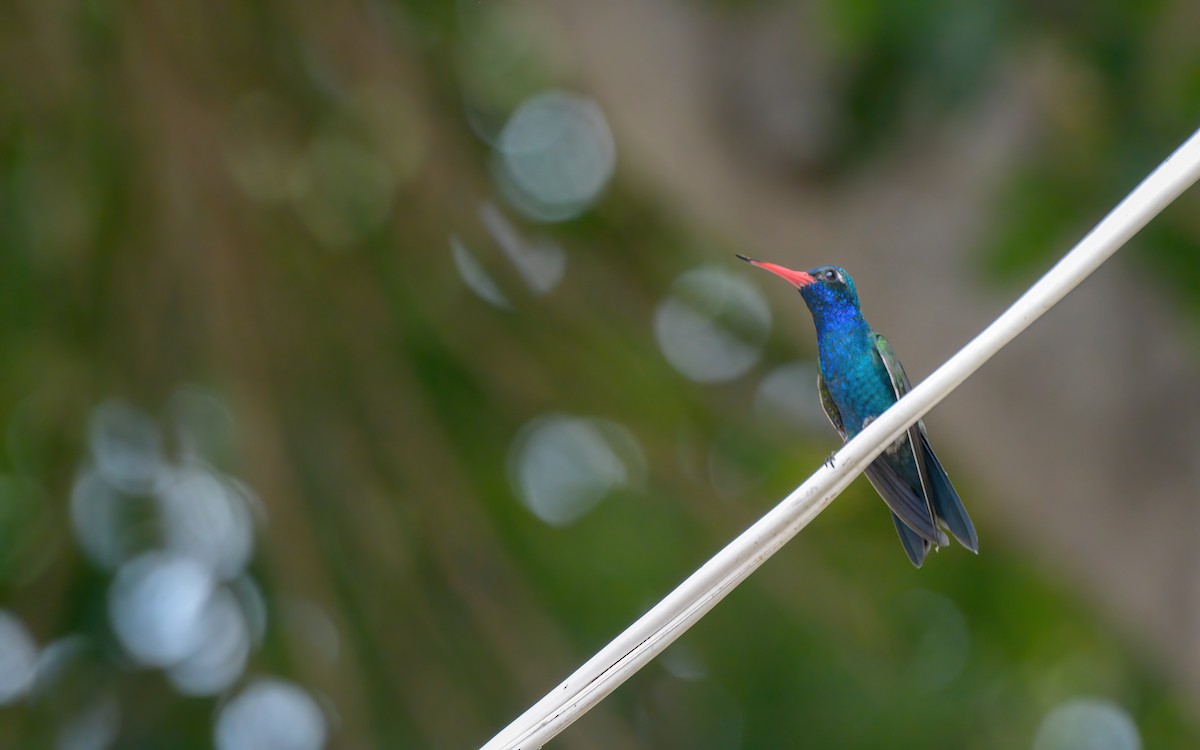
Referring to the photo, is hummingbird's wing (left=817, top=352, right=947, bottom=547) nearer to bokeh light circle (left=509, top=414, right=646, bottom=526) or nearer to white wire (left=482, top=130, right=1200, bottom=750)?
white wire (left=482, top=130, right=1200, bottom=750)

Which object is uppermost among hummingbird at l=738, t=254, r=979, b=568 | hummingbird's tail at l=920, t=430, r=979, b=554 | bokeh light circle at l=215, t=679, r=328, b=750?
hummingbird's tail at l=920, t=430, r=979, b=554

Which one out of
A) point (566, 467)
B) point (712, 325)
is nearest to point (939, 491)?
point (712, 325)

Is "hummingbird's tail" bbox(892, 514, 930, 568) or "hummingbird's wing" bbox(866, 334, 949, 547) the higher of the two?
"hummingbird's wing" bbox(866, 334, 949, 547)

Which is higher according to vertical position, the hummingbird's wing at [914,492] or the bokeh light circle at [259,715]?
the hummingbird's wing at [914,492]

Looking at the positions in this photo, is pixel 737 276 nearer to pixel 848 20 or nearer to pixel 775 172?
pixel 775 172

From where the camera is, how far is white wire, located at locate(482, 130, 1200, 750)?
3.81ft

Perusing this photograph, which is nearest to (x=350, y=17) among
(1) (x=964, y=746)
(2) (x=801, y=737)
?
(2) (x=801, y=737)

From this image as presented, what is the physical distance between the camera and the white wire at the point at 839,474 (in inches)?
45.7

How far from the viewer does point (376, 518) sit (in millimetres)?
5637

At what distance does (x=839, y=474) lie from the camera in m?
1.20

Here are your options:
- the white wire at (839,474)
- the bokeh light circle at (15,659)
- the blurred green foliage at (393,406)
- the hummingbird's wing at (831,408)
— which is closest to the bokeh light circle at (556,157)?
the blurred green foliage at (393,406)

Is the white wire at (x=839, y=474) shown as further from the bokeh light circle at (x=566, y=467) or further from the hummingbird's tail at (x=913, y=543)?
the bokeh light circle at (x=566, y=467)

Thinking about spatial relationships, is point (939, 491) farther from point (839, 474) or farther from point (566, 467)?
point (566, 467)

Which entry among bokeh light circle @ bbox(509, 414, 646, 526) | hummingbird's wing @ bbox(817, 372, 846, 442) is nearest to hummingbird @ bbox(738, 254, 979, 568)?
hummingbird's wing @ bbox(817, 372, 846, 442)
